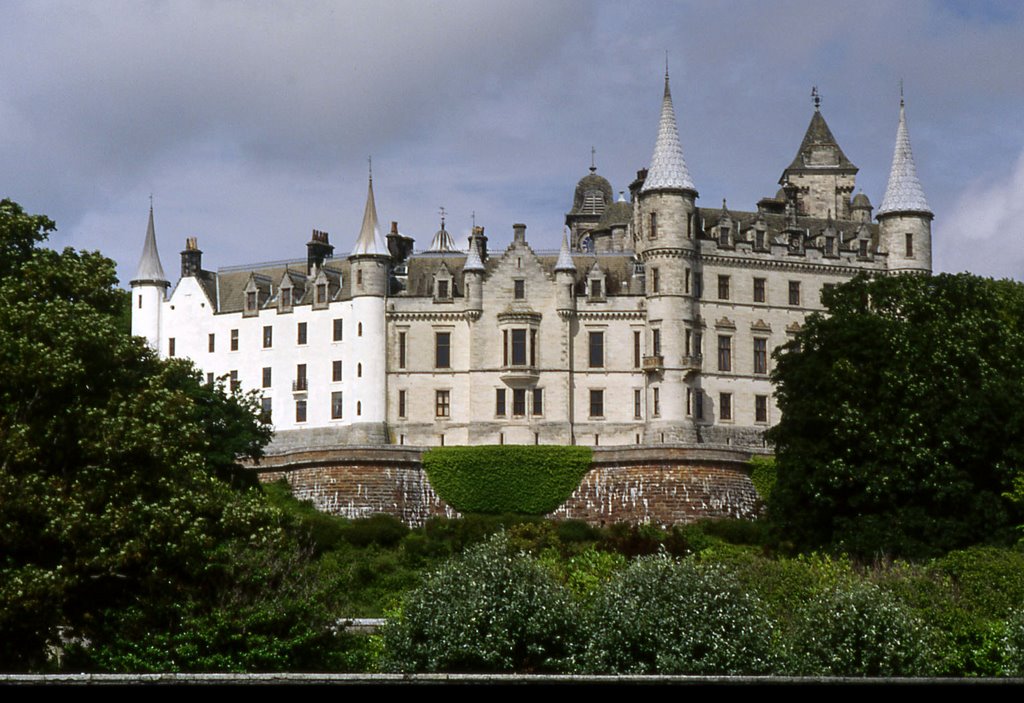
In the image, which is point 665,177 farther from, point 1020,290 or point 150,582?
point 150,582

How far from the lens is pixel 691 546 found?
6788 centimetres

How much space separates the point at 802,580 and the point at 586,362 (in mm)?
45479

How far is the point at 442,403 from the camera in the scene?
88250 millimetres

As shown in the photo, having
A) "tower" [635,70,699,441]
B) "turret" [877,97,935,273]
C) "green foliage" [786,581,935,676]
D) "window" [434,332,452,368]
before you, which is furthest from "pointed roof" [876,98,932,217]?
"green foliage" [786,581,935,676]

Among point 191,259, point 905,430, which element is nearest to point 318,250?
point 191,259

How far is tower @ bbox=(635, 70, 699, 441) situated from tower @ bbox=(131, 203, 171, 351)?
84.3 ft

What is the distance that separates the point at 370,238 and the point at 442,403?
9.01m

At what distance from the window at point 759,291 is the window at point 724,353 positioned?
2.67 m

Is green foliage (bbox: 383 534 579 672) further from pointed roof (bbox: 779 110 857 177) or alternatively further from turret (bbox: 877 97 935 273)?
pointed roof (bbox: 779 110 857 177)

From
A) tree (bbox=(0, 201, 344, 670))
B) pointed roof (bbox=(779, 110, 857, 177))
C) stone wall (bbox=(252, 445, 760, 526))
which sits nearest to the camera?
tree (bbox=(0, 201, 344, 670))

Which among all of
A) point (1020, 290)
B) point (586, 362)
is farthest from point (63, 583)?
point (586, 362)

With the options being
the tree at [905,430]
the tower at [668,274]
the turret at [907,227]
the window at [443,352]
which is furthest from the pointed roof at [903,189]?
the tree at [905,430]

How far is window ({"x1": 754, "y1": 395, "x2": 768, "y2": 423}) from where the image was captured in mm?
89250

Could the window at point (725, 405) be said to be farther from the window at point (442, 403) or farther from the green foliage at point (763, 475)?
the window at point (442, 403)
